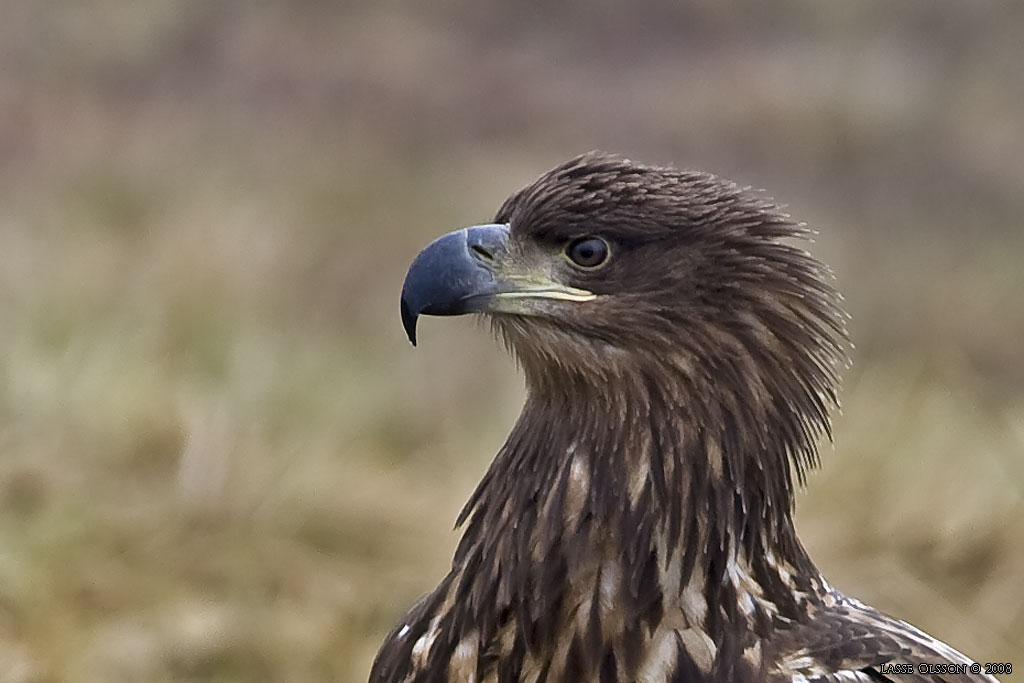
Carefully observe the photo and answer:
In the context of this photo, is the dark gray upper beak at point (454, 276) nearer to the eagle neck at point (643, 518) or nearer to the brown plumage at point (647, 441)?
the brown plumage at point (647, 441)

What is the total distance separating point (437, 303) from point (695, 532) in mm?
679

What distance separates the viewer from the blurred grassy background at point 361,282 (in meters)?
5.20

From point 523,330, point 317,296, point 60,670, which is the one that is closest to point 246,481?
point 60,670

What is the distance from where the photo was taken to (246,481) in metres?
5.52

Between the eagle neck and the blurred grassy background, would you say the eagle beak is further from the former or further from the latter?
the blurred grassy background

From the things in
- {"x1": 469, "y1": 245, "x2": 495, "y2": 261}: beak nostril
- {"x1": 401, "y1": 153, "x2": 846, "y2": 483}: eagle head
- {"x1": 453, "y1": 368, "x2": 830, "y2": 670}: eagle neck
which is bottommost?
{"x1": 453, "y1": 368, "x2": 830, "y2": 670}: eagle neck

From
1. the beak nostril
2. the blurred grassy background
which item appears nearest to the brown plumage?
the beak nostril

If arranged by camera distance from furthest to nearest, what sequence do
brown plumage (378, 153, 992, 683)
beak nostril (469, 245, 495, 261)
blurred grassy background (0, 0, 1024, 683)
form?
blurred grassy background (0, 0, 1024, 683), beak nostril (469, 245, 495, 261), brown plumage (378, 153, 992, 683)

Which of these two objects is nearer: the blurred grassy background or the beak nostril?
the beak nostril

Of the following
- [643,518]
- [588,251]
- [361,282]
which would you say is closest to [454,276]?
[588,251]

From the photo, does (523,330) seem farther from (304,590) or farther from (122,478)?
(122,478)

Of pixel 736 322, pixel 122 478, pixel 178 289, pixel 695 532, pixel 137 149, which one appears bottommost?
pixel 695 532

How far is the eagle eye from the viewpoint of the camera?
3000mm

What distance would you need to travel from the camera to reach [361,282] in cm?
982
